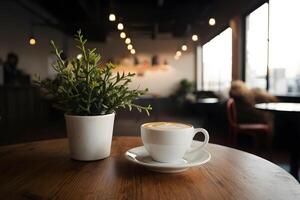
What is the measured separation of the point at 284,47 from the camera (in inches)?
193

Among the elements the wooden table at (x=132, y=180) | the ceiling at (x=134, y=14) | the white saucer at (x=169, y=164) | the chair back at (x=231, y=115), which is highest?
the ceiling at (x=134, y=14)

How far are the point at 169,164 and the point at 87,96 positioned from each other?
347 millimetres

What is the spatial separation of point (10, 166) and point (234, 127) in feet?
11.8

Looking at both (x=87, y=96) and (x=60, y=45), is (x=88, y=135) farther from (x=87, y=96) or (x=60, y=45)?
(x=60, y=45)

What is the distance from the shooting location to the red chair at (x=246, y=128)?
3955 mm

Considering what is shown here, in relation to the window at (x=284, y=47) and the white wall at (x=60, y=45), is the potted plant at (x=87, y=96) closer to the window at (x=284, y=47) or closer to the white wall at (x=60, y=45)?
the white wall at (x=60, y=45)

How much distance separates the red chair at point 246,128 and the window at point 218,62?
2783mm

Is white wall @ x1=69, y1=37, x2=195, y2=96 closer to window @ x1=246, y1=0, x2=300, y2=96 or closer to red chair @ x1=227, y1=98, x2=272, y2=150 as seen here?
window @ x1=246, y1=0, x2=300, y2=96

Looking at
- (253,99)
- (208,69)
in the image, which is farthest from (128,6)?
(253,99)

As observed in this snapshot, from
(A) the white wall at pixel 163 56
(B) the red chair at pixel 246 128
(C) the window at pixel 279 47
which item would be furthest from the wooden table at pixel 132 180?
(A) the white wall at pixel 163 56

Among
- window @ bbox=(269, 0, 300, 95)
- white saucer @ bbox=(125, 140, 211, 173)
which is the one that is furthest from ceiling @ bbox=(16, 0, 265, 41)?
white saucer @ bbox=(125, 140, 211, 173)

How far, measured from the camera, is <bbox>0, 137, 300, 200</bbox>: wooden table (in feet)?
2.20

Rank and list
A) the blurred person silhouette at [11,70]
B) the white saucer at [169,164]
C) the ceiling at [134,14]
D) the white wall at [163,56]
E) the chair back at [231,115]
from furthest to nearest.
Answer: the white wall at [163,56] < the ceiling at [134,14] < the blurred person silhouette at [11,70] < the chair back at [231,115] < the white saucer at [169,164]

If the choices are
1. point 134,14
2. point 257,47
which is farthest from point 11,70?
point 257,47
